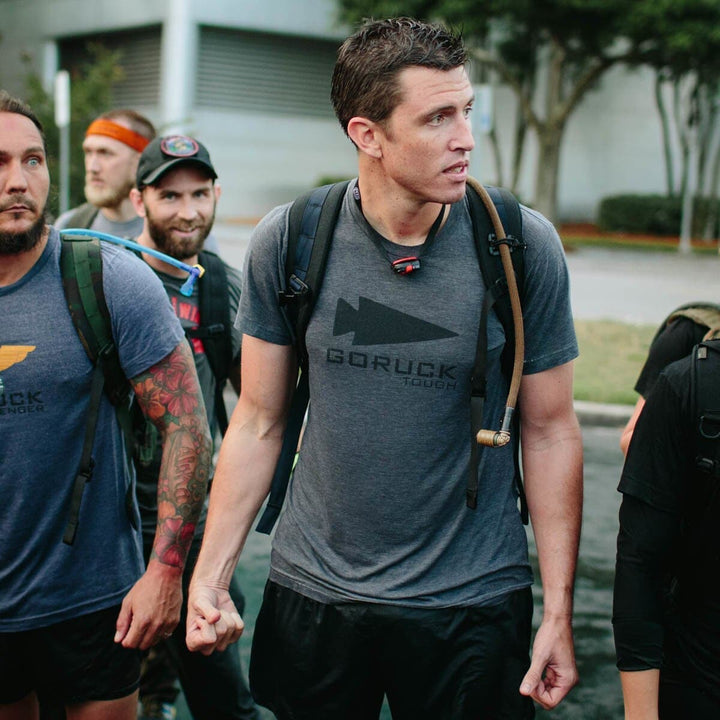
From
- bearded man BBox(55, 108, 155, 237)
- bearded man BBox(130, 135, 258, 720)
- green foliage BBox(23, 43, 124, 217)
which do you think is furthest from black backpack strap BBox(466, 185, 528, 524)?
green foliage BBox(23, 43, 124, 217)

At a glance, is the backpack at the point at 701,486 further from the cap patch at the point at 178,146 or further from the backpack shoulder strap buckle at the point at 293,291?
the cap patch at the point at 178,146

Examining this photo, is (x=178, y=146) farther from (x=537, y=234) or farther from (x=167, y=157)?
(x=537, y=234)

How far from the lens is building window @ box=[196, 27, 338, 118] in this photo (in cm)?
3353

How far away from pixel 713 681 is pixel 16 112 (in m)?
2.17

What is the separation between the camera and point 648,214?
3375 cm

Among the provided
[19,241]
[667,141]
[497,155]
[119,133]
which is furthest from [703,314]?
[667,141]

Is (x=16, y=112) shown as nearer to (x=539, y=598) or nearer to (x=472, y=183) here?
(x=472, y=183)

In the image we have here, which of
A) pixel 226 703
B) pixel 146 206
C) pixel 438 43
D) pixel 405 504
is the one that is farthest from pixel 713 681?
pixel 146 206

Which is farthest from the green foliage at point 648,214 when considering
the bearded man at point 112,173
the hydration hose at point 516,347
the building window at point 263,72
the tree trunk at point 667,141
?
the hydration hose at point 516,347

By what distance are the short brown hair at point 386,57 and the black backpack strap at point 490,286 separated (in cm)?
34

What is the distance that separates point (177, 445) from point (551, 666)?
1123mm

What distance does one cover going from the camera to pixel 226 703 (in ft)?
13.2

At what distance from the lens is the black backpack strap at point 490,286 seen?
2.65 m

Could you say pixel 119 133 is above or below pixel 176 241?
above
